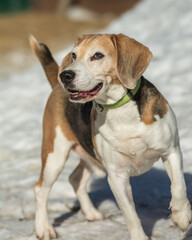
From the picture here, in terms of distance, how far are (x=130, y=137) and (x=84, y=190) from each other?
1.52 meters

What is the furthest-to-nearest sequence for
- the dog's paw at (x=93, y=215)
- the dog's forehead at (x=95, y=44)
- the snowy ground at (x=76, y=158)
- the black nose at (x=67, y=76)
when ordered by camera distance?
1. the dog's paw at (x=93, y=215)
2. the snowy ground at (x=76, y=158)
3. the dog's forehead at (x=95, y=44)
4. the black nose at (x=67, y=76)

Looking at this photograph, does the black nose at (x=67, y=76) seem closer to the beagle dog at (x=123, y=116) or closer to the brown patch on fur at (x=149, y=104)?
the beagle dog at (x=123, y=116)

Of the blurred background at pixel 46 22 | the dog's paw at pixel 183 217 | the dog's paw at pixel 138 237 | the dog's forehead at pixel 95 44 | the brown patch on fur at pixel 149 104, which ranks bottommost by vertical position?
the dog's paw at pixel 138 237

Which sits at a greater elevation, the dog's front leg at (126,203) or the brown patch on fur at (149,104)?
the brown patch on fur at (149,104)

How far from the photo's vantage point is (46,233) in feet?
16.4

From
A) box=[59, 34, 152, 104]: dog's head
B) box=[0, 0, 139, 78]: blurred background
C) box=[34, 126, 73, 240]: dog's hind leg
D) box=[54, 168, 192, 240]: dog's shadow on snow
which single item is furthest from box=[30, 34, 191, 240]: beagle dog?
box=[0, 0, 139, 78]: blurred background

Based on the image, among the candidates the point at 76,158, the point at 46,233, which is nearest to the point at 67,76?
the point at 46,233

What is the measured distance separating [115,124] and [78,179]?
1560 millimetres

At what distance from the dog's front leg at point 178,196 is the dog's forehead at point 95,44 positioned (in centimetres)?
107

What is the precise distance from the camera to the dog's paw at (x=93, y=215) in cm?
525

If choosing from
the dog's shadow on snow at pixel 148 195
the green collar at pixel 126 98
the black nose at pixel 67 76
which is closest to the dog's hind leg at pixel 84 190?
the dog's shadow on snow at pixel 148 195

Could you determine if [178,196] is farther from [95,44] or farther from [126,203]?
[95,44]

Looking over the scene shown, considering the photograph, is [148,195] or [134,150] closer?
[134,150]

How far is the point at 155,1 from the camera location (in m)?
14.3
